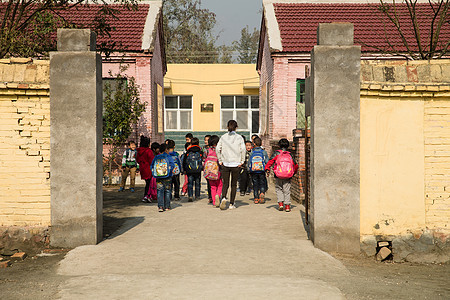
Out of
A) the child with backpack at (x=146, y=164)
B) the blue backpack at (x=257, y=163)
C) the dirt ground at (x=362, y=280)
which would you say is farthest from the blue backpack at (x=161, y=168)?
the dirt ground at (x=362, y=280)

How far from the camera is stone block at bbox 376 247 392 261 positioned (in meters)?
7.88

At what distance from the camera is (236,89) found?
2933 cm

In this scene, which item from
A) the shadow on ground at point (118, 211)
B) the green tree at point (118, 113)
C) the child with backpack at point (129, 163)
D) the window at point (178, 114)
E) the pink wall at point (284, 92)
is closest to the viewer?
the shadow on ground at point (118, 211)

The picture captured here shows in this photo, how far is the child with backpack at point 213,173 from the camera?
40.1 feet

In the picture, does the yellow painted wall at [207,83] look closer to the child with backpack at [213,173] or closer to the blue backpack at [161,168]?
the child with backpack at [213,173]

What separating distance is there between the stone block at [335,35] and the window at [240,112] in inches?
851

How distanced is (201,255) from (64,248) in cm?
221

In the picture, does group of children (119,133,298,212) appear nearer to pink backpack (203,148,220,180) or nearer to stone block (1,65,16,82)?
pink backpack (203,148,220,180)

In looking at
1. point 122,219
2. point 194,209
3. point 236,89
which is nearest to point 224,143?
point 194,209

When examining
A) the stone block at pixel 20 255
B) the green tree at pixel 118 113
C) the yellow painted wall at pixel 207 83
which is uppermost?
the yellow painted wall at pixel 207 83

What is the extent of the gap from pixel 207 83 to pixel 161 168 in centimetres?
1831

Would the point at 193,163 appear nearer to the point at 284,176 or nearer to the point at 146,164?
the point at 146,164

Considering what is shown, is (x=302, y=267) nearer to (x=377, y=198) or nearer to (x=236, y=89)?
(x=377, y=198)

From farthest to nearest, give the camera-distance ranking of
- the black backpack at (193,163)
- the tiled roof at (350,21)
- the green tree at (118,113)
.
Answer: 1. the tiled roof at (350,21)
2. the green tree at (118,113)
3. the black backpack at (193,163)
